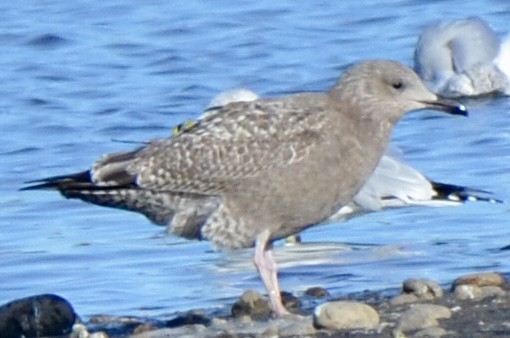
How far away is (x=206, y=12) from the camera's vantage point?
1711cm

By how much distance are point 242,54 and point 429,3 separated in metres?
2.59

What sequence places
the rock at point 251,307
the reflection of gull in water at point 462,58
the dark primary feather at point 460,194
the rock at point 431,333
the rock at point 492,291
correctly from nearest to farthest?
1. the rock at point 431,333
2. the rock at point 492,291
3. the rock at point 251,307
4. the dark primary feather at point 460,194
5. the reflection of gull in water at point 462,58

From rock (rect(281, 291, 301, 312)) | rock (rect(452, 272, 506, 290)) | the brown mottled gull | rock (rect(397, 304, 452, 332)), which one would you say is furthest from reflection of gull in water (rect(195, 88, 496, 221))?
rock (rect(397, 304, 452, 332))

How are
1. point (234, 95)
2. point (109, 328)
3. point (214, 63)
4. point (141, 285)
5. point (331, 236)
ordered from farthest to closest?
point (214, 63), point (234, 95), point (331, 236), point (141, 285), point (109, 328)

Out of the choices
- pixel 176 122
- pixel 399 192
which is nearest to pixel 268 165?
pixel 399 192

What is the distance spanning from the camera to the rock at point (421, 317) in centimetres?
650

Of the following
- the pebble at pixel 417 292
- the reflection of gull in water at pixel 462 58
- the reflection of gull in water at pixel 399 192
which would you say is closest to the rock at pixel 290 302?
the pebble at pixel 417 292

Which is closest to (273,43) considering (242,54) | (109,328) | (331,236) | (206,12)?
(242,54)

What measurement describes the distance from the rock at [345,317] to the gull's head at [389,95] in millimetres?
1196

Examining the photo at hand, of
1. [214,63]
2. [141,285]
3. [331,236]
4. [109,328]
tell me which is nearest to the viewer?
[109,328]

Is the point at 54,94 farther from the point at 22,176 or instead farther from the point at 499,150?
the point at 499,150

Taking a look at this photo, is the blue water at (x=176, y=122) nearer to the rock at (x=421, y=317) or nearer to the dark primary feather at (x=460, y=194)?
the dark primary feather at (x=460, y=194)

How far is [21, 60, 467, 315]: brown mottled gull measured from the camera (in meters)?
7.71

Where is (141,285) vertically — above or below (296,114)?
below
